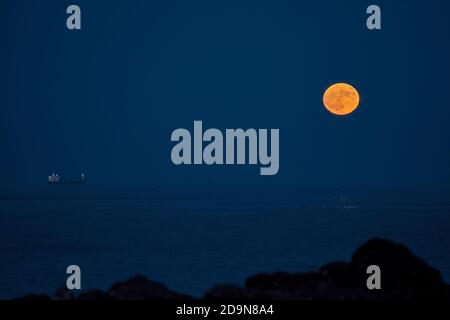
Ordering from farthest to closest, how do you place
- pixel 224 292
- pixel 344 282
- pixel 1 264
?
pixel 1 264 → pixel 344 282 → pixel 224 292

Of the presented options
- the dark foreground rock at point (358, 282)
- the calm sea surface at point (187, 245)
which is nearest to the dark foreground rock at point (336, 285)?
the dark foreground rock at point (358, 282)

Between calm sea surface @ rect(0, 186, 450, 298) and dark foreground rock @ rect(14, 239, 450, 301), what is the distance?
741 inches

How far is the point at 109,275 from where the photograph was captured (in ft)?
158

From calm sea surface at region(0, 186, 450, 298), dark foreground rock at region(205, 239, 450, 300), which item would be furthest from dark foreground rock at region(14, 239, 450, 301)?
calm sea surface at region(0, 186, 450, 298)

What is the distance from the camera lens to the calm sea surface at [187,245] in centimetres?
4880

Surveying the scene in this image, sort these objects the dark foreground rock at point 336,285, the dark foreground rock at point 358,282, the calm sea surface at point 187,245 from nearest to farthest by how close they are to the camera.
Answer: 1. the dark foreground rock at point 336,285
2. the dark foreground rock at point 358,282
3. the calm sea surface at point 187,245

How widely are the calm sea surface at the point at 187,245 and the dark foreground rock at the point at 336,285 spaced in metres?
18.8

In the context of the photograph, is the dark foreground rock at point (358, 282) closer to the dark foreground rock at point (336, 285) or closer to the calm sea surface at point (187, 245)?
the dark foreground rock at point (336, 285)

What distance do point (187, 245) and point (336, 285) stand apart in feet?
165

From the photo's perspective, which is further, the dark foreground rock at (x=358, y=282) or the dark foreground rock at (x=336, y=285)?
the dark foreground rock at (x=358, y=282)
